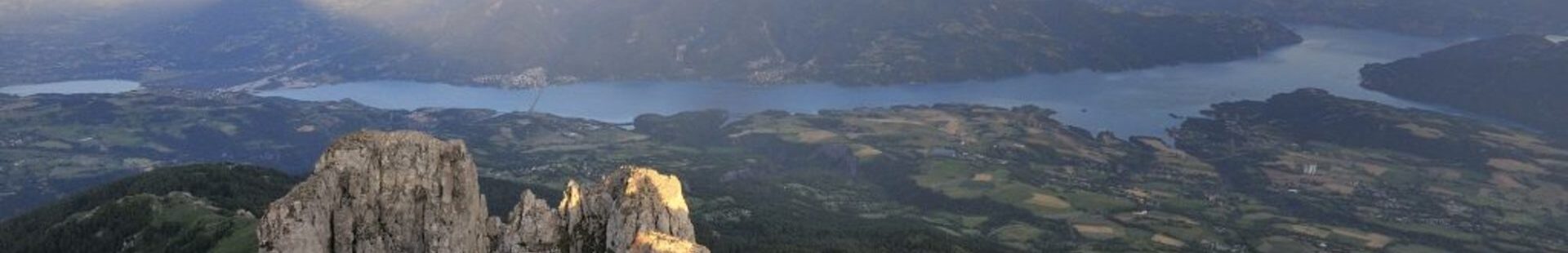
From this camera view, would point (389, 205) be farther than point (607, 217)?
No

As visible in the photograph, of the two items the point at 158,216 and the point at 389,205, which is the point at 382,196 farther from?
the point at 158,216

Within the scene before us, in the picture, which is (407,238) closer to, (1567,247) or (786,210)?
(786,210)

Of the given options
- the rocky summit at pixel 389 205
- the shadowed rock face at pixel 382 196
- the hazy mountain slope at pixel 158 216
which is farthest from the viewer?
the hazy mountain slope at pixel 158 216

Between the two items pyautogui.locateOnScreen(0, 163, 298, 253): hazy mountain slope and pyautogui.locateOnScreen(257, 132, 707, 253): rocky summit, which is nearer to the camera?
pyautogui.locateOnScreen(257, 132, 707, 253): rocky summit

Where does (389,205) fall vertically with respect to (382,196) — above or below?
below

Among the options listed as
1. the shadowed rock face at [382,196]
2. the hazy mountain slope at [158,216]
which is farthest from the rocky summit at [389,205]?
the hazy mountain slope at [158,216]

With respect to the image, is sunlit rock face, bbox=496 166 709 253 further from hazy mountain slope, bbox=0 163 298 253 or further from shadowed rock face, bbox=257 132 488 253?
hazy mountain slope, bbox=0 163 298 253

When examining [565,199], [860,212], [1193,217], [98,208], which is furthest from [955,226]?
[565,199]

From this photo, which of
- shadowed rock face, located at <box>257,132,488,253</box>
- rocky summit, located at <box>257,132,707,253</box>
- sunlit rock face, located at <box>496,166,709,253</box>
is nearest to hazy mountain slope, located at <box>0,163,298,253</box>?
sunlit rock face, located at <box>496,166,709,253</box>

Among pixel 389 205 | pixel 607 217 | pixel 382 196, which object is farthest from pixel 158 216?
pixel 389 205

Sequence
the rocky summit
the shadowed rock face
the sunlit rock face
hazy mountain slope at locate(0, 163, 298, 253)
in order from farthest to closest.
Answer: hazy mountain slope at locate(0, 163, 298, 253) < the sunlit rock face < the shadowed rock face < the rocky summit

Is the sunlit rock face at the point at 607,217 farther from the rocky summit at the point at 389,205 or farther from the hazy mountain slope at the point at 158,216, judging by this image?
the hazy mountain slope at the point at 158,216

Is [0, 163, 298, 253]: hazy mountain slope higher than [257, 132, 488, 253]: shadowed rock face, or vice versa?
[257, 132, 488, 253]: shadowed rock face
